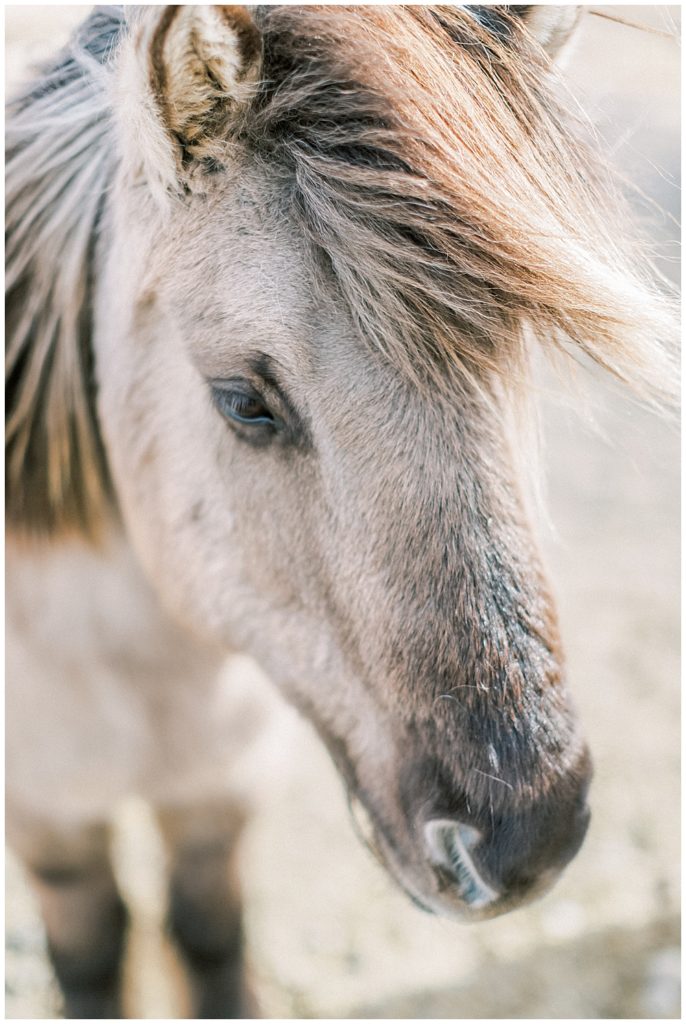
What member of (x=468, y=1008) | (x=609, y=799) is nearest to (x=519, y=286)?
(x=468, y=1008)

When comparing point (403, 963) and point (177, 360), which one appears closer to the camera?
point (177, 360)

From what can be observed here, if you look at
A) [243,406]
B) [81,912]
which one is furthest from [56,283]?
[81,912]

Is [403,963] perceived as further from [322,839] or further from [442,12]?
[442,12]

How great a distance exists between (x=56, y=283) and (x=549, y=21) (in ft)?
2.92

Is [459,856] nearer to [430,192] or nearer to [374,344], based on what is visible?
[374,344]

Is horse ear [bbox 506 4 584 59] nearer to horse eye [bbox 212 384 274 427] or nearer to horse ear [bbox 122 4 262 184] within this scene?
horse ear [bbox 122 4 262 184]

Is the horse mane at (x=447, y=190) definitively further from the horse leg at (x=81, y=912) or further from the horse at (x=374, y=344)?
the horse leg at (x=81, y=912)

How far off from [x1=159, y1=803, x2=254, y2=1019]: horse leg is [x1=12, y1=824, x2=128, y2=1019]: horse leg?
16 cm

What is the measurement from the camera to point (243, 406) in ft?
3.54

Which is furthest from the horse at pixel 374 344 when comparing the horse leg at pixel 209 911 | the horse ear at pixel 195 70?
the horse leg at pixel 209 911

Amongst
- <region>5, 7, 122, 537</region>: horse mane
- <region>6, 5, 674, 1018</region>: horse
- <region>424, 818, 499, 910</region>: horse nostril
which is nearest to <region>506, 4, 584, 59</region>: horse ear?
<region>6, 5, 674, 1018</region>: horse

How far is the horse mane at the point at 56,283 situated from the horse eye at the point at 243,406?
16.5 inches

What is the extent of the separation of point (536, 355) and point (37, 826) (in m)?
1.50

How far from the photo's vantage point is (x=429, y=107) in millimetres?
985
